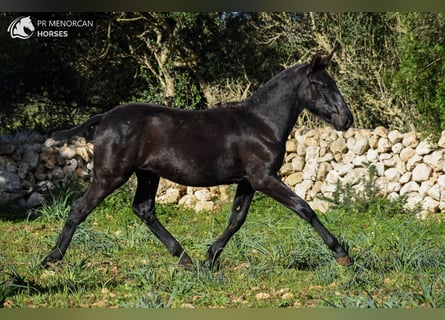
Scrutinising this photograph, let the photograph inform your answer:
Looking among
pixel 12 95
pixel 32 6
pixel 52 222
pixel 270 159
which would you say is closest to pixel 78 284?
pixel 270 159

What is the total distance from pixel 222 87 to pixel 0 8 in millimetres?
5100

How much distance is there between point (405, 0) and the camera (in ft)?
19.1

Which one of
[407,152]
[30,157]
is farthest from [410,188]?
[30,157]

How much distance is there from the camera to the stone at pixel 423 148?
9.69 m

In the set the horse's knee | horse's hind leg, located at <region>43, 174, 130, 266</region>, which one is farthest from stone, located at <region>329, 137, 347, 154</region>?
horse's hind leg, located at <region>43, 174, 130, 266</region>

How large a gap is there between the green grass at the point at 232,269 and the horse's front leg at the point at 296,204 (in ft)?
0.36

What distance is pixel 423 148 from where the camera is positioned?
31.9 feet

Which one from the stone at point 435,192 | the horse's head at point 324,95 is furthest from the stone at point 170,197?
the horse's head at point 324,95

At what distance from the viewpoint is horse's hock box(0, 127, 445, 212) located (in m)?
9.63

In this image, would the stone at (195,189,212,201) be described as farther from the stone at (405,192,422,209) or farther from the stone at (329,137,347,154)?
the stone at (405,192,422,209)

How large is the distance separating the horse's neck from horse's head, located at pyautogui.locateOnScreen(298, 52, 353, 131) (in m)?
0.10

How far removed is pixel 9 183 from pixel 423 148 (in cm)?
565

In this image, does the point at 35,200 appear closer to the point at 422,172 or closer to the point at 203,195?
the point at 203,195

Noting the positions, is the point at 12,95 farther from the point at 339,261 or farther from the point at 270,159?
the point at 339,261
